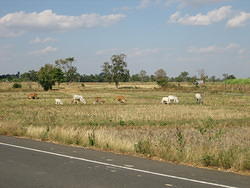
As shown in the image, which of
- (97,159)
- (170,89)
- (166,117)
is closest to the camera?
(97,159)

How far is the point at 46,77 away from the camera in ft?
297

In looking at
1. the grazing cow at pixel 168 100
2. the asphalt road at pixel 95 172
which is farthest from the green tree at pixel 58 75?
the asphalt road at pixel 95 172

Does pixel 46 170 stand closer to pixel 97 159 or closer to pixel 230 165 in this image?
pixel 97 159

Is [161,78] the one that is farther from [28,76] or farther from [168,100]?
[28,76]

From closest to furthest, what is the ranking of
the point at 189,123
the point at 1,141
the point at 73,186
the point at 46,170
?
1. the point at 73,186
2. the point at 46,170
3. the point at 1,141
4. the point at 189,123

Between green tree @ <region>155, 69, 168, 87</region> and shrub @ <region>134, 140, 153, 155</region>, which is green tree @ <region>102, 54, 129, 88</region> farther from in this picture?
shrub @ <region>134, 140, 153, 155</region>

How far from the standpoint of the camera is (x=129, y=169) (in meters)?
9.16

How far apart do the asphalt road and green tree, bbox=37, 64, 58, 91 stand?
80306 mm

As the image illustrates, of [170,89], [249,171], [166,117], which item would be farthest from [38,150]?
[170,89]

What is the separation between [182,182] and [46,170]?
11.5 feet

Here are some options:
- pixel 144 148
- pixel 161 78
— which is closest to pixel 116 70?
pixel 161 78

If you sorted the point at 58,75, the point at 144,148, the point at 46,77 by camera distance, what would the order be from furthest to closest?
the point at 58,75, the point at 46,77, the point at 144,148

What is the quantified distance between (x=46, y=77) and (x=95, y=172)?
276 ft

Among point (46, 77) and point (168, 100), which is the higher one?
point (46, 77)
